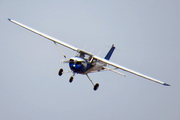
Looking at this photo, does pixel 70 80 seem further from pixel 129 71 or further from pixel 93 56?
pixel 129 71

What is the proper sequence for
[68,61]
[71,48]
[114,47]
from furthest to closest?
[114,47] → [71,48] → [68,61]

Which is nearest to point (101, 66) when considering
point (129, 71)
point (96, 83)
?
point (96, 83)

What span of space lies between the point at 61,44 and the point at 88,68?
443 centimetres

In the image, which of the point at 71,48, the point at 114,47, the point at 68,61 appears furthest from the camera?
the point at 114,47

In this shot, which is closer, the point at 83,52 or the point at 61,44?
the point at 83,52

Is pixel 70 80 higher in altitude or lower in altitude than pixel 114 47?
lower

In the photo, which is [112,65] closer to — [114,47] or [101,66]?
[101,66]

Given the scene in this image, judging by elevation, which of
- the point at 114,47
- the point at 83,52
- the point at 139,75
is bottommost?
the point at 139,75

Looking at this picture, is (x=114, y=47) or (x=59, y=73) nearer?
(x=59, y=73)

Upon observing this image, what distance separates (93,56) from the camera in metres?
36.2

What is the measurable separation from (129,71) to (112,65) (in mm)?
1848

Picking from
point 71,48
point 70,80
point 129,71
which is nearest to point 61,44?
point 71,48

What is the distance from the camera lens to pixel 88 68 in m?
36.7

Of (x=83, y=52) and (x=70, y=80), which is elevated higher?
(x=83, y=52)
